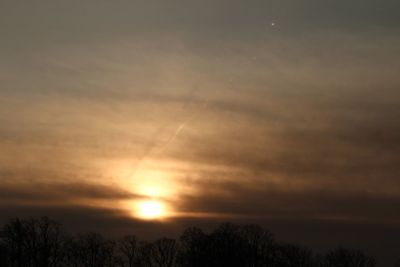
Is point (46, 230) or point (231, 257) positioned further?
point (46, 230)

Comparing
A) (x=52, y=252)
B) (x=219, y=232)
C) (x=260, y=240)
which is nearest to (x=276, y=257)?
(x=260, y=240)

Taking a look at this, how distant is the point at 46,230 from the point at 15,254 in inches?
567

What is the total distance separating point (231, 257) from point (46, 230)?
5172cm

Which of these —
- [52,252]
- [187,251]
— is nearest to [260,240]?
[187,251]

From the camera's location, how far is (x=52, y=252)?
19362cm

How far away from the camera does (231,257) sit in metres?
179

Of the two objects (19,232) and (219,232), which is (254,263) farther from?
(19,232)

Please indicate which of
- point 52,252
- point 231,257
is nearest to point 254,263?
point 231,257

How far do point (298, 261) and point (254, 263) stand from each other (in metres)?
17.4

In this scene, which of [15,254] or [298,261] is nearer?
[15,254]

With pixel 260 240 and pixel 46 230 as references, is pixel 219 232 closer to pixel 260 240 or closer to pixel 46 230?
pixel 260 240

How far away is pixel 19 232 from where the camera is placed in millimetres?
184375

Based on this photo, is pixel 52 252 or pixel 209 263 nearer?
pixel 209 263

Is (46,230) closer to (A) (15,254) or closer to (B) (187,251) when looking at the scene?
(A) (15,254)
